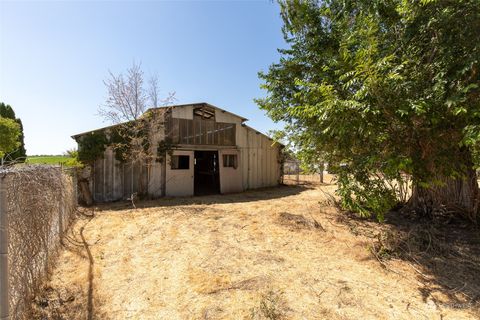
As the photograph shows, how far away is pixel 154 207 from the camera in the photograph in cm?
846

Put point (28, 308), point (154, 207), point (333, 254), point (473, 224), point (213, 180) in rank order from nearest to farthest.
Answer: point (28, 308) < point (333, 254) < point (473, 224) < point (154, 207) < point (213, 180)

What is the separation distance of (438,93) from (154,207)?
8033mm

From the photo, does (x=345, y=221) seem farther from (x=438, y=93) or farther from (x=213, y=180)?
(x=213, y=180)

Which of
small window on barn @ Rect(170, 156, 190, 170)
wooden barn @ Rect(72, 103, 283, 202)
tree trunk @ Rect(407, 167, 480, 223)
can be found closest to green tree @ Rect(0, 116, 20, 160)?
wooden barn @ Rect(72, 103, 283, 202)

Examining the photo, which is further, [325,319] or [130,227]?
[130,227]

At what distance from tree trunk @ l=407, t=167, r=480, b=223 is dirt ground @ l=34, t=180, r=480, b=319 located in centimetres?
61

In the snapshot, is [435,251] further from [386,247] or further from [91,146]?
[91,146]

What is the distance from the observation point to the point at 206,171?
16109 millimetres

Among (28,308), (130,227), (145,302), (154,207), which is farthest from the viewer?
(154,207)

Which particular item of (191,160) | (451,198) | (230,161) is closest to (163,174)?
(191,160)

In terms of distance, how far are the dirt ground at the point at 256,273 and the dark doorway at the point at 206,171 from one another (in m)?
8.08

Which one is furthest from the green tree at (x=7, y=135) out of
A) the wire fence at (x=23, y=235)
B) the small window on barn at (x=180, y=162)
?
the wire fence at (x=23, y=235)

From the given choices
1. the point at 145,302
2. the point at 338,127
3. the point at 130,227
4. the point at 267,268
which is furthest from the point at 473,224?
the point at 130,227

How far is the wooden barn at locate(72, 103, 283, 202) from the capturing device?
9828 millimetres
